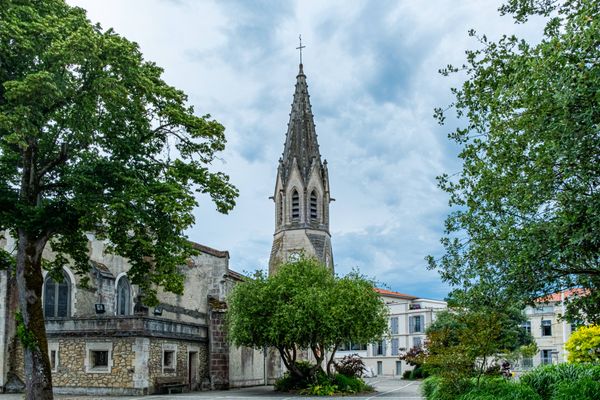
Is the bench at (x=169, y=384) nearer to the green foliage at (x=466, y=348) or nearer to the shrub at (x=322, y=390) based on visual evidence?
the shrub at (x=322, y=390)

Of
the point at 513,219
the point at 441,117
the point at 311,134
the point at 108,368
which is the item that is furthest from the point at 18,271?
the point at 311,134

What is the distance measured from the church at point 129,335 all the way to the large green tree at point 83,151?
241cm

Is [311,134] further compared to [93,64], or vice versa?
[311,134]

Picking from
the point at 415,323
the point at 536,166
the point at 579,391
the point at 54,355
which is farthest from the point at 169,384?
the point at 415,323

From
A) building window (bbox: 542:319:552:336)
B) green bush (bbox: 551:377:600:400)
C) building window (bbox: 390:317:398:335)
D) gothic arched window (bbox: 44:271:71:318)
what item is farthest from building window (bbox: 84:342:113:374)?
building window (bbox: 390:317:398:335)

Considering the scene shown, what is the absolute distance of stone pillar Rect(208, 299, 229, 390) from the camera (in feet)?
110

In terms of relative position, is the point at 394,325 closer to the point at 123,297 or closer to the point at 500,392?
the point at 123,297

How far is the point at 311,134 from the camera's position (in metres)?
57.6

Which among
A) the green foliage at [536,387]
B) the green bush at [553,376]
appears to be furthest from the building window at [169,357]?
the green bush at [553,376]

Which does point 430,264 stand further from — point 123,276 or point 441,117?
point 123,276

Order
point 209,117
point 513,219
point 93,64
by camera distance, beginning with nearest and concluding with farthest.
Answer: point 513,219
point 93,64
point 209,117

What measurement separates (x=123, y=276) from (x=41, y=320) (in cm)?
1564

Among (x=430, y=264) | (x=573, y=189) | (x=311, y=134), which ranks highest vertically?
(x=311, y=134)

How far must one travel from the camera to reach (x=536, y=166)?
35.1 feet
